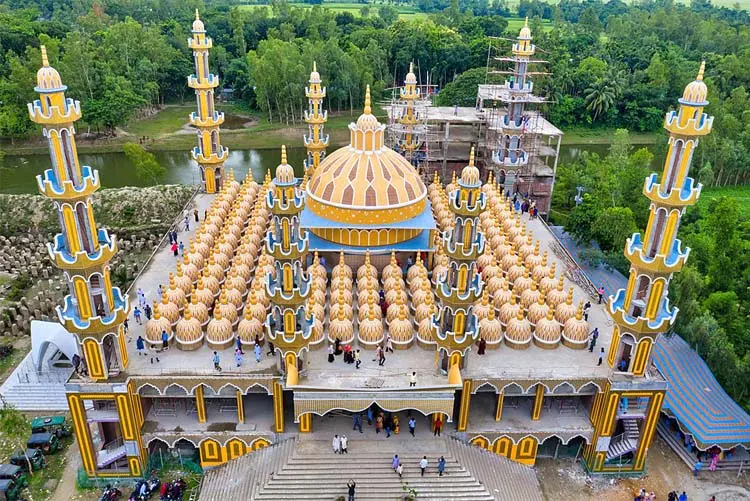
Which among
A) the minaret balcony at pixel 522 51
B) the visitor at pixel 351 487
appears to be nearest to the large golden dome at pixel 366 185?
the visitor at pixel 351 487

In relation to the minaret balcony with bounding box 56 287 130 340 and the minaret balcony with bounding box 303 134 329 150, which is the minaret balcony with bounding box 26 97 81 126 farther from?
the minaret balcony with bounding box 303 134 329 150

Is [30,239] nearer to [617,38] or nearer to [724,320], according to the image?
[724,320]

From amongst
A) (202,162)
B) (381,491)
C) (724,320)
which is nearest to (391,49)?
(202,162)

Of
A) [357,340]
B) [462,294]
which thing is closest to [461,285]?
[462,294]

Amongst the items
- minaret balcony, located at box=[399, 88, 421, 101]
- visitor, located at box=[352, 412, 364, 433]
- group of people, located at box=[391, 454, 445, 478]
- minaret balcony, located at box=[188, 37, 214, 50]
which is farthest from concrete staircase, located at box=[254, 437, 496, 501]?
minaret balcony, located at box=[399, 88, 421, 101]

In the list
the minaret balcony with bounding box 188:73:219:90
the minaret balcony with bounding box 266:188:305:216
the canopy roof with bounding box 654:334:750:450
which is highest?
the minaret balcony with bounding box 188:73:219:90

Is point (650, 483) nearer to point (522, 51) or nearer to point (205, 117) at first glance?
point (522, 51)
